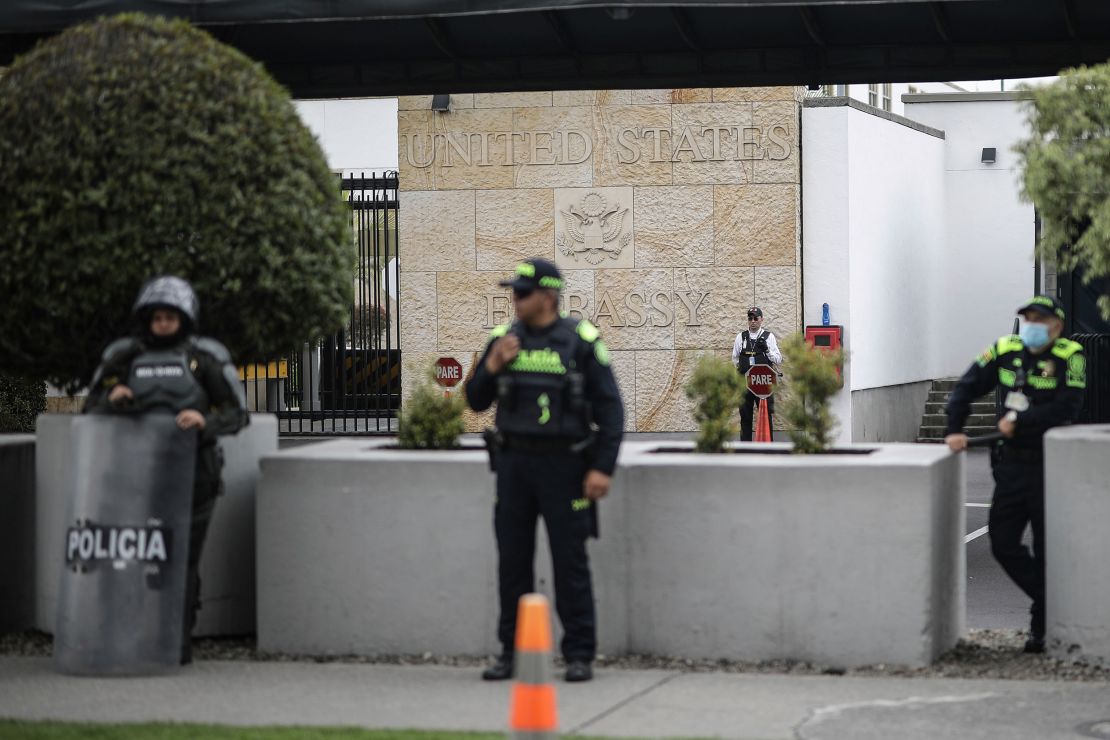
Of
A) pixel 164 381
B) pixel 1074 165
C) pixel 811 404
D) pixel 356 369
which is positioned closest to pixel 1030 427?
pixel 811 404

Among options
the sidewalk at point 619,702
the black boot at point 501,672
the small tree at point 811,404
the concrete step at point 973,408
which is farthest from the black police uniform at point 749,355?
the black boot at point 501,672

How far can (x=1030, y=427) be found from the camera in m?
8.40

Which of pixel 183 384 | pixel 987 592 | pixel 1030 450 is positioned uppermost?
pixel 183 384

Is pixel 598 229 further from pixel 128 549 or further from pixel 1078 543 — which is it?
pixel 128 549

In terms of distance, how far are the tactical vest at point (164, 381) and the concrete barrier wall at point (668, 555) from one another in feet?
2.37

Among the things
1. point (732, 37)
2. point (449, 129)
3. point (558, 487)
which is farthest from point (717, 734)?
point (449, 129)

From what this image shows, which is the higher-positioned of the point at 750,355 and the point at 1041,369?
the point at 750,355

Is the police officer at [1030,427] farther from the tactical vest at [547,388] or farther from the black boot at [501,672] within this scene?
the black boot at [501,672]

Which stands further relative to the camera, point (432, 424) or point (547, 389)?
point (432, 424)

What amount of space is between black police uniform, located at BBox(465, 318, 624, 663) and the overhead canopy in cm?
404

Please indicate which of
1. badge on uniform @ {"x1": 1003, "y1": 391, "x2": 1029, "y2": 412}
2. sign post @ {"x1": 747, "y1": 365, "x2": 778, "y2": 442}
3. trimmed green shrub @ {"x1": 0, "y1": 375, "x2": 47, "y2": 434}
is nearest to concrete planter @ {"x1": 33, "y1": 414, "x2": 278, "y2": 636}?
badge on uniform @ {"x1": 1003, "y1": 391, "x2": 1029, "y2": 412}

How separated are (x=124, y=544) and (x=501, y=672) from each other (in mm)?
1761

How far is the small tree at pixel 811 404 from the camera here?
8250mm

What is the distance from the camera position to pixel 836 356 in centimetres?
852
